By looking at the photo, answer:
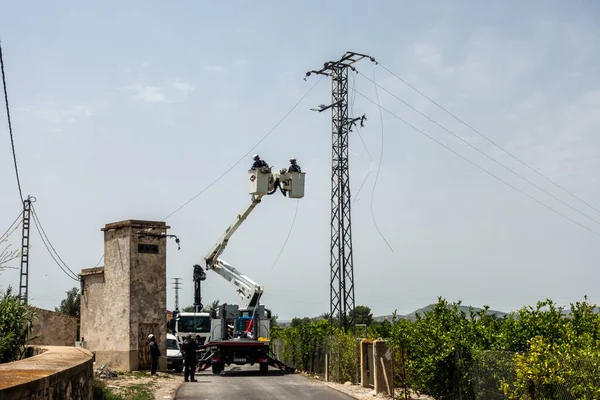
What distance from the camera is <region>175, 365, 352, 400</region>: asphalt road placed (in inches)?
755

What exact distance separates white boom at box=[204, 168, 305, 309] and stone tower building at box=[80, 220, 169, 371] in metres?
4.11

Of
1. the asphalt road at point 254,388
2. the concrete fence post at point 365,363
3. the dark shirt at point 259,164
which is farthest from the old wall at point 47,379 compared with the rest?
the dark shirt at point 259,164

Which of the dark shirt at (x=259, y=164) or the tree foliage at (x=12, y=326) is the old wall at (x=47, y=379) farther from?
the dark shirt at (x=259, y=164)

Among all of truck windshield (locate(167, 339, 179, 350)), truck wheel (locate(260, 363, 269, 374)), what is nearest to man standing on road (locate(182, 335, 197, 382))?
truck wheel (locate(260, 363, 269, 374))

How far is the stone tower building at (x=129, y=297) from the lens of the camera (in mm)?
26344

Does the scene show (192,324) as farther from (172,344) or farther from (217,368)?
(217,368)

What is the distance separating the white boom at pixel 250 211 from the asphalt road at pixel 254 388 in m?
4.12

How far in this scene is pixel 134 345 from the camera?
26078mm

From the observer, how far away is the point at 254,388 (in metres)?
21.6

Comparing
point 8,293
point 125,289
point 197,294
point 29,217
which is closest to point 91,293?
point 125,289

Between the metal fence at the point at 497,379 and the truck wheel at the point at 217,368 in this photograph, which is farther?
the truck wheel at the point at 217,368

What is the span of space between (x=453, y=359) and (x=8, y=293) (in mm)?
10590

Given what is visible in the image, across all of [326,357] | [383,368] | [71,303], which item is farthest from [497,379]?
[71,303]

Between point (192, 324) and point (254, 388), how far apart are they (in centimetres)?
1434
